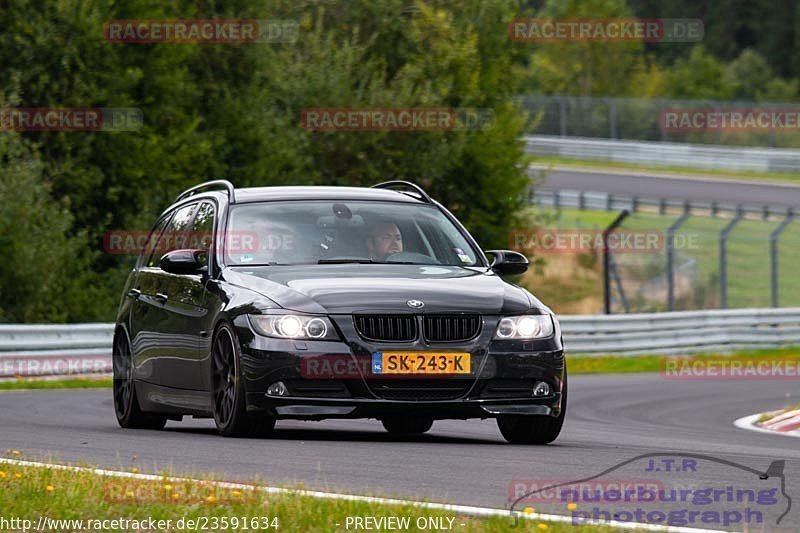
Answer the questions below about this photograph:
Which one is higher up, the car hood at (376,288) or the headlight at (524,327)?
the car hood at (376,288)

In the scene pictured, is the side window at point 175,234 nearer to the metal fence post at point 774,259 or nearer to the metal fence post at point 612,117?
the metal fence post at point 774,259

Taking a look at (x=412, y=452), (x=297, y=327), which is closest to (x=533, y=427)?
(x=412, y=452)

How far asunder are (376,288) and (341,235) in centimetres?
103

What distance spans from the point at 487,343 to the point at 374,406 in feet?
2.49

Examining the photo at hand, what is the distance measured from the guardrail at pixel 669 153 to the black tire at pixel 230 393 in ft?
155

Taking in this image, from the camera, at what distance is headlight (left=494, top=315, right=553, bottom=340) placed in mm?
9945

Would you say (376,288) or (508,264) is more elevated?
(376,288)

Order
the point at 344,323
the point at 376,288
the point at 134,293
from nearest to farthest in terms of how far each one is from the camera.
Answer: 1. the point at 344,323
2. the point at 376,288
3. the point at 134,293

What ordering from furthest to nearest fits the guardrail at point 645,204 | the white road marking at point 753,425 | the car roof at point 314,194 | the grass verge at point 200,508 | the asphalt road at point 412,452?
the guardrail at point 645,204 → the white road marking at point 753,425 → the car roof at point 314,194 → the asphalt road at point 412,452 → the grass verge at point 200,508

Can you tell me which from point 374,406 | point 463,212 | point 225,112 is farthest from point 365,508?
point 463,212

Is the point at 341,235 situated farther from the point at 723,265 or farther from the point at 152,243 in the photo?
the point at 723,265

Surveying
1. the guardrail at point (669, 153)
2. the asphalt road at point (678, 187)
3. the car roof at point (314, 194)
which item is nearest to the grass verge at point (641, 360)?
the car roof at point (314, 194)

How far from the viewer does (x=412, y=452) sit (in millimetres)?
9336

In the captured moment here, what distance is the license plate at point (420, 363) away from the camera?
31.7 ft
